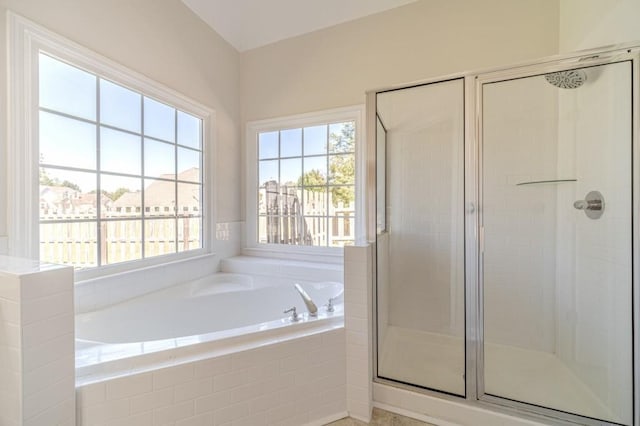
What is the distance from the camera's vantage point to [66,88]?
1.50 m

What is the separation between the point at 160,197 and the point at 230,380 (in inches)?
57.0

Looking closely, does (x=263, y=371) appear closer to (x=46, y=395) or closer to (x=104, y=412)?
(x=104, y=412)

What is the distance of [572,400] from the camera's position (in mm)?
1439

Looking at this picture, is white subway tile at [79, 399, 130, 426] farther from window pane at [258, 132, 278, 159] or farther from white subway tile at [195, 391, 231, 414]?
window pane at [258, 132, 278, 159]

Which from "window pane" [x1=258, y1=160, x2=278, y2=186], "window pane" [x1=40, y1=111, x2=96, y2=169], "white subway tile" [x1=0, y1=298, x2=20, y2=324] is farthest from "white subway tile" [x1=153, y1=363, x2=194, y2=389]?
"window pane" [x1=258, y1=160, x2=278, y2=186]

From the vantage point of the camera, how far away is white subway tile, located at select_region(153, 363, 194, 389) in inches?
41.8

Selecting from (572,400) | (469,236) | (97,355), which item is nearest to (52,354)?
(97,355)

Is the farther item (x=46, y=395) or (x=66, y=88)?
(x=66, y=88)

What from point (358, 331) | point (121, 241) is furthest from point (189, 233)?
point (358, 331)

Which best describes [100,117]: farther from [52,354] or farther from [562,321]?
[562,321]

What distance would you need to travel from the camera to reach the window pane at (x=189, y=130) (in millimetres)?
2240

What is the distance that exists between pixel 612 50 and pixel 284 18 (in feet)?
7.27

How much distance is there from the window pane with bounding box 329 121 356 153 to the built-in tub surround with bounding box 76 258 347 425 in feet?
4.49

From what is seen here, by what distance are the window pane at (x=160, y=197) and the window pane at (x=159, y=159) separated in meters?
0.06
